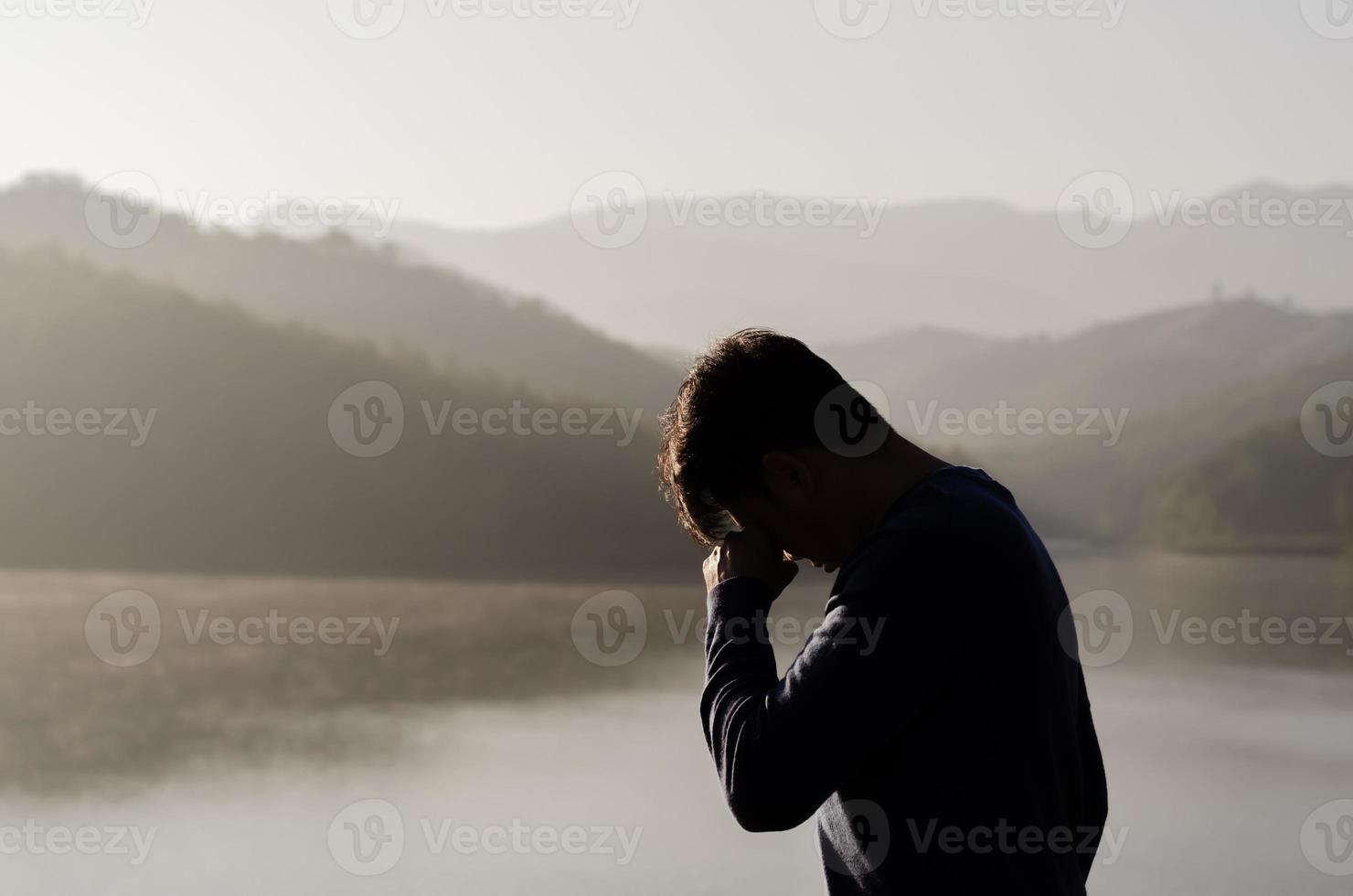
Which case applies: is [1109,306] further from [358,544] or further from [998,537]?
[998,537]

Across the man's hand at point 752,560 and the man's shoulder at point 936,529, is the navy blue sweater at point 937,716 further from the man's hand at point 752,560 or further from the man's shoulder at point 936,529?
the man's hand at point 752,560

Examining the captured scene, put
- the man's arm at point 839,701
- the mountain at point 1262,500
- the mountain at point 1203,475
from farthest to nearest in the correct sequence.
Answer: the mountain at point 1203,475 → the mountain at point 1262,500 → the man's arm at point 839,701

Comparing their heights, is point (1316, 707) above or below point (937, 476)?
below

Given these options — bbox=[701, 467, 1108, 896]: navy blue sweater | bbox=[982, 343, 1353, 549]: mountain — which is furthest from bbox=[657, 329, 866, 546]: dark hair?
bbox=[982, 343, 1353, 549]: mountain

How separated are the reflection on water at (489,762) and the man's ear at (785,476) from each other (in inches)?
63.6

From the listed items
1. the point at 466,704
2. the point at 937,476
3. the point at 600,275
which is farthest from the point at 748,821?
the point at 600,275

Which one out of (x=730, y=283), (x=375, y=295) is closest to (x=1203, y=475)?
(x=730, y=283)

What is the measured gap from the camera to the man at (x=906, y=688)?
819 millimetres

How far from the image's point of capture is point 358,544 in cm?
864

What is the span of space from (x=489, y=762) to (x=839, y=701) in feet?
8.57

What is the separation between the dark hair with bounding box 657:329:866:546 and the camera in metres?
0.89

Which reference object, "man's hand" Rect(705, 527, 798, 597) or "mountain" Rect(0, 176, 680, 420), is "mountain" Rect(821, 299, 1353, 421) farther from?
"man's hand" Rect(705, 527, 798, 597)

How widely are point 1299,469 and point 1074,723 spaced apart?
11935 millimetres

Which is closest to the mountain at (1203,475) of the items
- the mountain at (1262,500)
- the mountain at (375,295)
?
the mountain at (1262,500)
